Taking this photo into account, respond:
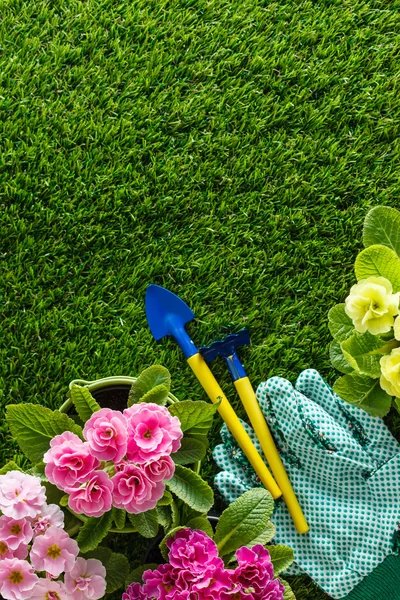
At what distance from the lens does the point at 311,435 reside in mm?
1228

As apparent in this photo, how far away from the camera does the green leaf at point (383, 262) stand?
0.86 meters

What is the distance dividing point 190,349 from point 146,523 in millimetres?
449

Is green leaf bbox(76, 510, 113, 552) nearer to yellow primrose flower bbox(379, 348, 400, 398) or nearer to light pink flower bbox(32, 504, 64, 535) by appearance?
light pink flower bbox(32, 504, 64, 535)

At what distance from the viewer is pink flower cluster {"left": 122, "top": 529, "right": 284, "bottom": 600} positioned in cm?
79

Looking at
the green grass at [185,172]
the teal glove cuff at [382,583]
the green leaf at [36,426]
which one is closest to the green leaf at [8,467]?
the green leaf at [36,426]

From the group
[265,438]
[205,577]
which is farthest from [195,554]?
[265,438]

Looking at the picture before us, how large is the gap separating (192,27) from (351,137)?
1.36 ft

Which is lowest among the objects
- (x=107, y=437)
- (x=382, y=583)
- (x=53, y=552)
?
(x=382, y=583)

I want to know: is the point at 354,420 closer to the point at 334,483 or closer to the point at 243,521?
the point at 334,483

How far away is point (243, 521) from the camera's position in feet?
3.21

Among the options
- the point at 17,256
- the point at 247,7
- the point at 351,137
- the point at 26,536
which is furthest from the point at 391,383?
the point at 247,7

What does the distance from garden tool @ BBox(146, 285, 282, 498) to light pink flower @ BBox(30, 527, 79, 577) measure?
1.59ft

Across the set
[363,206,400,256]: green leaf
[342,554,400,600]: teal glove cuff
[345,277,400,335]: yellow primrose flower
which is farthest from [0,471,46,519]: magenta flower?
[342,554,400,600]: teal glove cuff

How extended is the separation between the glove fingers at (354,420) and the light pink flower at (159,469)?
0.56 metres
